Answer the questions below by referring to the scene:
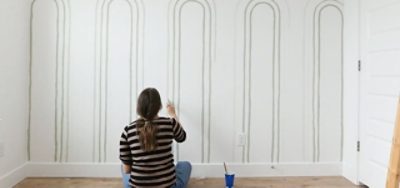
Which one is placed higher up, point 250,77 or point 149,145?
point 250,77

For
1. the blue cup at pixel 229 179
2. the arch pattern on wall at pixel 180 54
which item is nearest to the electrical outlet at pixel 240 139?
the arch pattern on wall at pixel 180 54

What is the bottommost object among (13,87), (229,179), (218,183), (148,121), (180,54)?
(218,183)

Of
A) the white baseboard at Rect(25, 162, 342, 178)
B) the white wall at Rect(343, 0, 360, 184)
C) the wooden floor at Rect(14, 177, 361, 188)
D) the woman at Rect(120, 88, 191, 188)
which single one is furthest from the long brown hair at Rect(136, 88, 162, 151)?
the white wall at Rect(343, 0, 360, 184)

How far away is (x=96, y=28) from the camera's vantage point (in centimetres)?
344

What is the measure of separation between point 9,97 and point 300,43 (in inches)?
101

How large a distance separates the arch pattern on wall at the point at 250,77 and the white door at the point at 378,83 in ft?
2.35

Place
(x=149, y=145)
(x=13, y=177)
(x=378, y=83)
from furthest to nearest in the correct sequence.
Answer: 1. (x=13, y=177)
2. (x=378, y=83)
3. (x=149, y=145)

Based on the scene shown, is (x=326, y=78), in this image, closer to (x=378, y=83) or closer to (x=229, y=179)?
(x=378, y=83)

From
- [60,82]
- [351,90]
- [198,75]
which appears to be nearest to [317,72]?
[351,90]

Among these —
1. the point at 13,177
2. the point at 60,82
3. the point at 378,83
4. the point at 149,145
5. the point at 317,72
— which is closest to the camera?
the point at 149,145

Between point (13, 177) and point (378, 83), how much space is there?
304 centimetres

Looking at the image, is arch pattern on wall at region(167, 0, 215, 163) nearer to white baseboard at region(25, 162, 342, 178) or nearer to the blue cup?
white baseboard at region(25, 162, 342, 178)

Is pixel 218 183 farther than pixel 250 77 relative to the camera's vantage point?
No

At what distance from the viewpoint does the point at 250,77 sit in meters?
3.51
